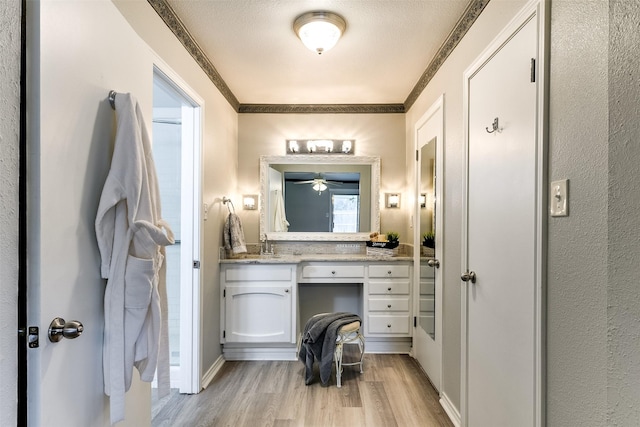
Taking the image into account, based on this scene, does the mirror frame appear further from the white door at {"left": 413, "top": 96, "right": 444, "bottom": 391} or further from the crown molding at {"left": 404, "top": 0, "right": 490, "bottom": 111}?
the crown molding at {"left": 404, "top": 0, "right": 490, "bottom": 111}

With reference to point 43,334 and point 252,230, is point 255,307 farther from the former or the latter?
point 43,334

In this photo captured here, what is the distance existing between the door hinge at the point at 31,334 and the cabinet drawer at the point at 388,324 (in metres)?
2.47

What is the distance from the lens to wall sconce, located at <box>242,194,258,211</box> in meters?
3.29

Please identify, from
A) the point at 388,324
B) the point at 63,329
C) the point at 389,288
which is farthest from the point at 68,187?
the point at 388,324

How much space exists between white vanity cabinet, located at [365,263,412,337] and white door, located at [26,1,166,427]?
211 centimetres

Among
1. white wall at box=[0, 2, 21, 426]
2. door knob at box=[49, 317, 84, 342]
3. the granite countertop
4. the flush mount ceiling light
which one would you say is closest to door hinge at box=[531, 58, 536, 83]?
the flush mount ceiling light

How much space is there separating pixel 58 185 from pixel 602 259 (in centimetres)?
154

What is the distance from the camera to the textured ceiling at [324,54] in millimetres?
1812

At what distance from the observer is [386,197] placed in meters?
3.37

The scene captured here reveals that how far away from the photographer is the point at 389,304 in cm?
290

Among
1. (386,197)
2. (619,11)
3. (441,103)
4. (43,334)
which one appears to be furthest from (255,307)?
(619,11)

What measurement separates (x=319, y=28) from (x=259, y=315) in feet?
7.27

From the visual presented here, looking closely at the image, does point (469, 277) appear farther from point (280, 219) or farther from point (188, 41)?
point (188, 41)

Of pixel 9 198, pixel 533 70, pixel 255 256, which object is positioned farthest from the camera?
pixel 255 256
